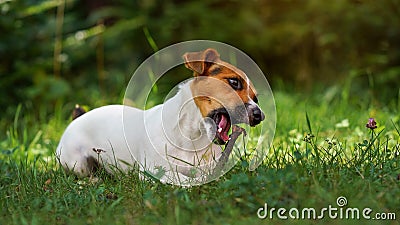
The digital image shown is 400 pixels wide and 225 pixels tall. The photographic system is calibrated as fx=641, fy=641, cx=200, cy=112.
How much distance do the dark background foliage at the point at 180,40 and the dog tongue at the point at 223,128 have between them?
3.20m

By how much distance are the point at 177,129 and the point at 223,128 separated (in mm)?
315

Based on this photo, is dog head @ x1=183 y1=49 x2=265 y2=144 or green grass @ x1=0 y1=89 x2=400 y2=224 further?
dog head @ x1=183 y1=49 x2=265 y2=144

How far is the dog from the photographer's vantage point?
337 centimetres

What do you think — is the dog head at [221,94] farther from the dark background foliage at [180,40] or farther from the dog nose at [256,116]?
the dark background foliage at [180,40]

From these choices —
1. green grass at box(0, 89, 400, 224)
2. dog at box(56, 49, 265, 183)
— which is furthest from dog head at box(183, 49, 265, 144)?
green grass at box(0, 89, 400, 224)

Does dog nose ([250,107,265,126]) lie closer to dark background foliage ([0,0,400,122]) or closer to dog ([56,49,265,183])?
dog ([56,49,265,183])

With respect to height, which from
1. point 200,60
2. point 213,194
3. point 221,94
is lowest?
point 213,194

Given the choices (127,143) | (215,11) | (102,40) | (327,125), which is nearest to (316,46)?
(215,11)

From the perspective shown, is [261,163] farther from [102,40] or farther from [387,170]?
[102,40]

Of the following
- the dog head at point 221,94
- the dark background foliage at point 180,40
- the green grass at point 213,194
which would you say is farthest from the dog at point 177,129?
the dark background foliage at point 180,40

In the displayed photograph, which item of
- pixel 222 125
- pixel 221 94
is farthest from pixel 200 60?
pixel 222 125

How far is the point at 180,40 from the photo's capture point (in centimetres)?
783

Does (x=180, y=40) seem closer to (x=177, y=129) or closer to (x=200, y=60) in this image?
(x=177, y=129)

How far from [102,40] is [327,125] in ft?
11.1
